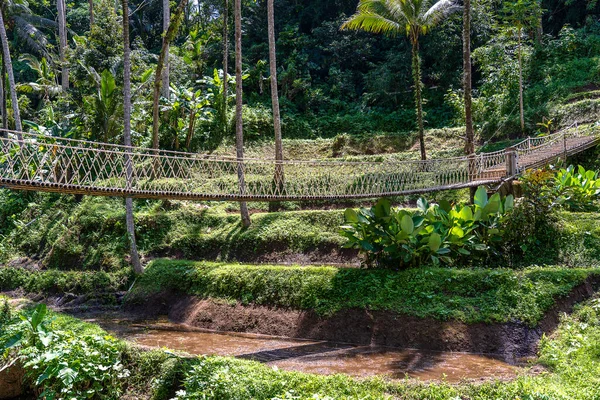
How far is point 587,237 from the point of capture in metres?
9.25

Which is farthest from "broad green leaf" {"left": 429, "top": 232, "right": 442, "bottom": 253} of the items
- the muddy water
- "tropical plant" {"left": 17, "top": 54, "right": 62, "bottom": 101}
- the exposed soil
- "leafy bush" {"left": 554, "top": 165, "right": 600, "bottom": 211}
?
"tropical plant" {"left": 17, "top": 54, "right": 62, "bottom": 101}

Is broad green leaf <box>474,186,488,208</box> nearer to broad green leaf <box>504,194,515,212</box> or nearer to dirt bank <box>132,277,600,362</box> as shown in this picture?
broad green leaf <box>504,194,515,212</box>

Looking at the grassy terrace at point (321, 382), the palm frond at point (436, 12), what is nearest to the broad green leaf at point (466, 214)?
the grassy terrace at point (321, 382)

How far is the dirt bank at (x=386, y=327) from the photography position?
7.26m

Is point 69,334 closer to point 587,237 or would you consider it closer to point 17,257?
point 587,237

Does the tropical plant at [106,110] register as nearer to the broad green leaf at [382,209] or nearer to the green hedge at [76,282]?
the green hedge at [76,282]

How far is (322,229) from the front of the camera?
42.7 ft

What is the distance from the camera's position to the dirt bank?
7258 mm

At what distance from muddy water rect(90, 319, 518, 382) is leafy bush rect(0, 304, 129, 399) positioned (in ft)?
5.47

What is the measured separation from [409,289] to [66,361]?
4734mm

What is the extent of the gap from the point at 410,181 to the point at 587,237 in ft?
12.6

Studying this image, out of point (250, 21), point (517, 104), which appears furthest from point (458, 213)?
point (250, 21)

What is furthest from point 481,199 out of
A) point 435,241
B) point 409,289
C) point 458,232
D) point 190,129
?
point 190,129

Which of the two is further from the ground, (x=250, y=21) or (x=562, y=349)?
(x=250, y=21)
